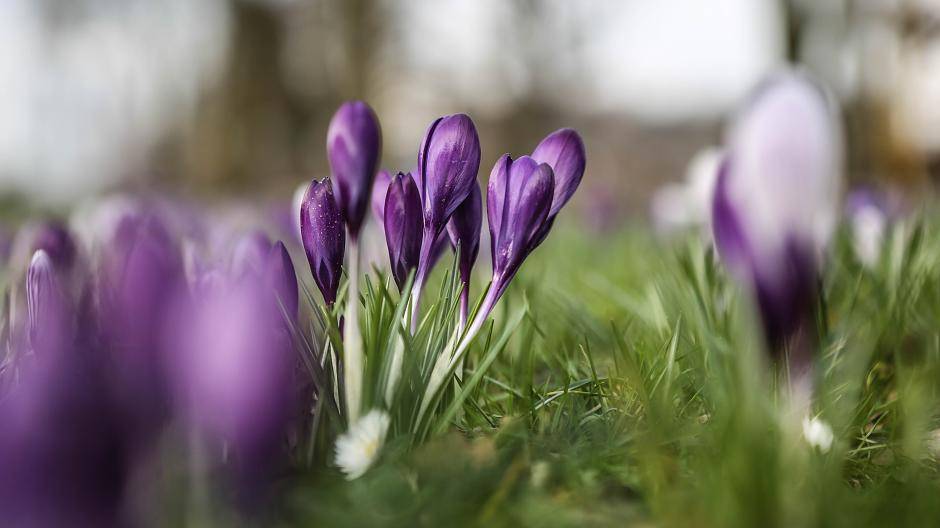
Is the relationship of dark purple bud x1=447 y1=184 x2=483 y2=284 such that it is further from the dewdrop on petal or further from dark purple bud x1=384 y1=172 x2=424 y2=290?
the dewdrop on petal

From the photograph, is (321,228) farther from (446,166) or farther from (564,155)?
(564,155)

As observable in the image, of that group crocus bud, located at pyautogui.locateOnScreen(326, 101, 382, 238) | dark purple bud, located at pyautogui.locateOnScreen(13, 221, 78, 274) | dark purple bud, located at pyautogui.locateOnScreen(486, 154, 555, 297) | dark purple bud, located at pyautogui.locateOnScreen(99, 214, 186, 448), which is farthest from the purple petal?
dark purple bud, located at pyautogui.locateOnScreen(13, 221, 78, 274)

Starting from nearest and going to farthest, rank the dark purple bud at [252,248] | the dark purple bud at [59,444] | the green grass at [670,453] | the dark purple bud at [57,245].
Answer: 1. the dark purple bud at [59,444]
2. the green grass at [670,453]
3. the dark purple bud at [252,248]
4. the dark purple bud at [57,245]

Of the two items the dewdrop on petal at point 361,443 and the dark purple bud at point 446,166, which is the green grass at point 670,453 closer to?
the dewdrop on petal at point 361,443

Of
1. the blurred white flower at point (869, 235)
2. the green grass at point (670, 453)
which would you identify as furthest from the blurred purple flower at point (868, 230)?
the green grass at point (670, 453)

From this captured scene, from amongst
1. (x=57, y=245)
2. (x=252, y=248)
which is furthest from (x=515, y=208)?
(x=57, y=245)

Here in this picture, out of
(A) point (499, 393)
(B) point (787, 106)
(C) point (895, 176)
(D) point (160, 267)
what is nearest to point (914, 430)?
(B) point (787, 106)
